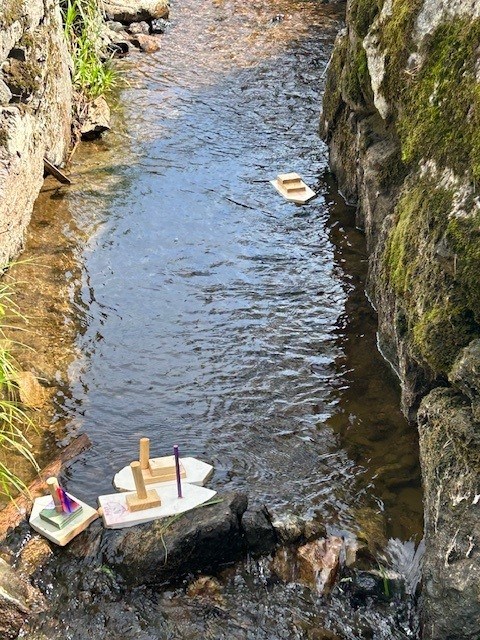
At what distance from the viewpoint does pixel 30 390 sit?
6020mm

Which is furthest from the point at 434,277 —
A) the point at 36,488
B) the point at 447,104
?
the point at 36,488

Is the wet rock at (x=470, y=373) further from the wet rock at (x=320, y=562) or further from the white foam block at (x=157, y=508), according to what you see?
the white foam block at (x=157, y=508)

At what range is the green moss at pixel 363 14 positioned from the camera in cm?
742

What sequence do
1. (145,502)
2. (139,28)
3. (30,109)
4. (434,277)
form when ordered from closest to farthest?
(434,277) → (145,502) → (30,109) → (139,28)

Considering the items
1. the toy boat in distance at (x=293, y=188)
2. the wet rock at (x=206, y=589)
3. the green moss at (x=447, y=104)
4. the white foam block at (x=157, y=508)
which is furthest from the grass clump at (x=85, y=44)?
the wet rock at (x=206, y=589)

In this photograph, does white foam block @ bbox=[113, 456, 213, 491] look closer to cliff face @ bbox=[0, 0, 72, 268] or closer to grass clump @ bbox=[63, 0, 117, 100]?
cliff face @ bbox=[0, 0, 72, 268]

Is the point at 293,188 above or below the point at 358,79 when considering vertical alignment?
below

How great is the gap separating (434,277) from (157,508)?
224 centimetres

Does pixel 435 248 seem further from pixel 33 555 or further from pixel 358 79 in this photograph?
pixel 358 79

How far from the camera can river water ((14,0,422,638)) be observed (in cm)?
532

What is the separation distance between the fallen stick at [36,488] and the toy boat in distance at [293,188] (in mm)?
4261

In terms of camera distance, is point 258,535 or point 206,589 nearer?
point 206,589

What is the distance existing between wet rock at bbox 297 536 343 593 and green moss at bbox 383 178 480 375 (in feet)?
4.05

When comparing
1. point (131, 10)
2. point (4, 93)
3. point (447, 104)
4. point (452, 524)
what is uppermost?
point (447, 104)
